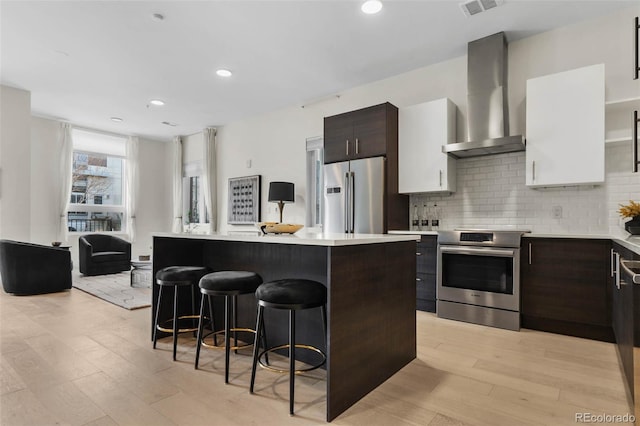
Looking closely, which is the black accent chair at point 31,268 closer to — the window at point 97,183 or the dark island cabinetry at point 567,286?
the window at point 97,183

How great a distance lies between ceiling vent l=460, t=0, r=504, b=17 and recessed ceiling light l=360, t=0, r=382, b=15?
0.74m

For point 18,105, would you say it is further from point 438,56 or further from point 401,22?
point 438,56

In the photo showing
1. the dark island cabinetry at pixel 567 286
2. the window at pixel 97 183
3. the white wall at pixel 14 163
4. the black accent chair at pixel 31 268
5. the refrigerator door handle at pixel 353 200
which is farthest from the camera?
the window at pixel 97 183

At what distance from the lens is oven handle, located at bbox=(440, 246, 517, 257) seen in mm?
3184

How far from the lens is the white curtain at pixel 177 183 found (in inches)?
305

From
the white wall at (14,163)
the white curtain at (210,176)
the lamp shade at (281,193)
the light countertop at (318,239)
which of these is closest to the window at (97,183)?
the white wall at (14,163)

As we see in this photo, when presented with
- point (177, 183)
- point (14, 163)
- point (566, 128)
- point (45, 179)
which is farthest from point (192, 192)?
point (566, 128)

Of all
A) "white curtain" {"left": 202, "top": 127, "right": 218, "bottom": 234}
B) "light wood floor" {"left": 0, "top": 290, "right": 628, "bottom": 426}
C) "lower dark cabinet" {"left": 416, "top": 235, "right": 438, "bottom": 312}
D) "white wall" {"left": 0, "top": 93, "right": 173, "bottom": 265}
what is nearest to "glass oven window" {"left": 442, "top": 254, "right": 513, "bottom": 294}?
"lower dark cabinet" {"left": 416, "top": 235, "right": 438, "bottom": 312}

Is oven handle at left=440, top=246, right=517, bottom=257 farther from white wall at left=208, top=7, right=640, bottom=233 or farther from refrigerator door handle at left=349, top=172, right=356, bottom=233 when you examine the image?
refrigerator door handle at left=349, top=172, right=356, bottom=233

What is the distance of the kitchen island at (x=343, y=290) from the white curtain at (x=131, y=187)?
552 cm

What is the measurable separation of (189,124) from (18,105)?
265 cm

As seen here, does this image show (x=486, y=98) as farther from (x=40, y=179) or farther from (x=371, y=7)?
(x=40, y=179)

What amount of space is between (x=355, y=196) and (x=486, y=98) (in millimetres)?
1793

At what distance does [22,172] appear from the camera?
17.1 ft
